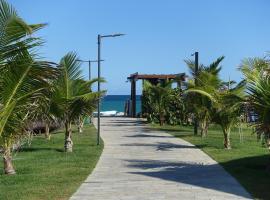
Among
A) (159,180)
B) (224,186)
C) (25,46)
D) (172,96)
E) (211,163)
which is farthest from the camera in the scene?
(172,96)

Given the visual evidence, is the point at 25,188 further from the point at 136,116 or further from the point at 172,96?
the point at 136,116

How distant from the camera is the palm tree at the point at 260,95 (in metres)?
11.3

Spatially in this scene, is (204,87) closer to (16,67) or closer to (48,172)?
(48,172)

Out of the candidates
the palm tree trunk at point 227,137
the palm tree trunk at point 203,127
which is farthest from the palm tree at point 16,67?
the palm tree trunk at point 203,127

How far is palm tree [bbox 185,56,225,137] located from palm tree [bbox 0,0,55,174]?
1152 centimetres

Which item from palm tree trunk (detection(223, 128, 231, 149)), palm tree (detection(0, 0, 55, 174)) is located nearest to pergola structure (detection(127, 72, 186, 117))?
palm tree trunk (detection(223, 128, 231, 149))

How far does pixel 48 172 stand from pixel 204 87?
829cm

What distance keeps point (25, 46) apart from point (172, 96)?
26.6 metres

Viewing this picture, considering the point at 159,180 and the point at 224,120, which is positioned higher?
the point at 224,120

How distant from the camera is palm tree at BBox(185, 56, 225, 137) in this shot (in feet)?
65.7

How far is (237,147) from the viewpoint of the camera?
1848cm

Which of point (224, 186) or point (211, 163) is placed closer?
point (224, 186)

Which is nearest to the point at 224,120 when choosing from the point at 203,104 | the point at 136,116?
the point at 203,104

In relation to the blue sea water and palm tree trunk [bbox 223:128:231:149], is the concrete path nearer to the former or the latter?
palm tree trunk [bbox 223:128:231:149]
